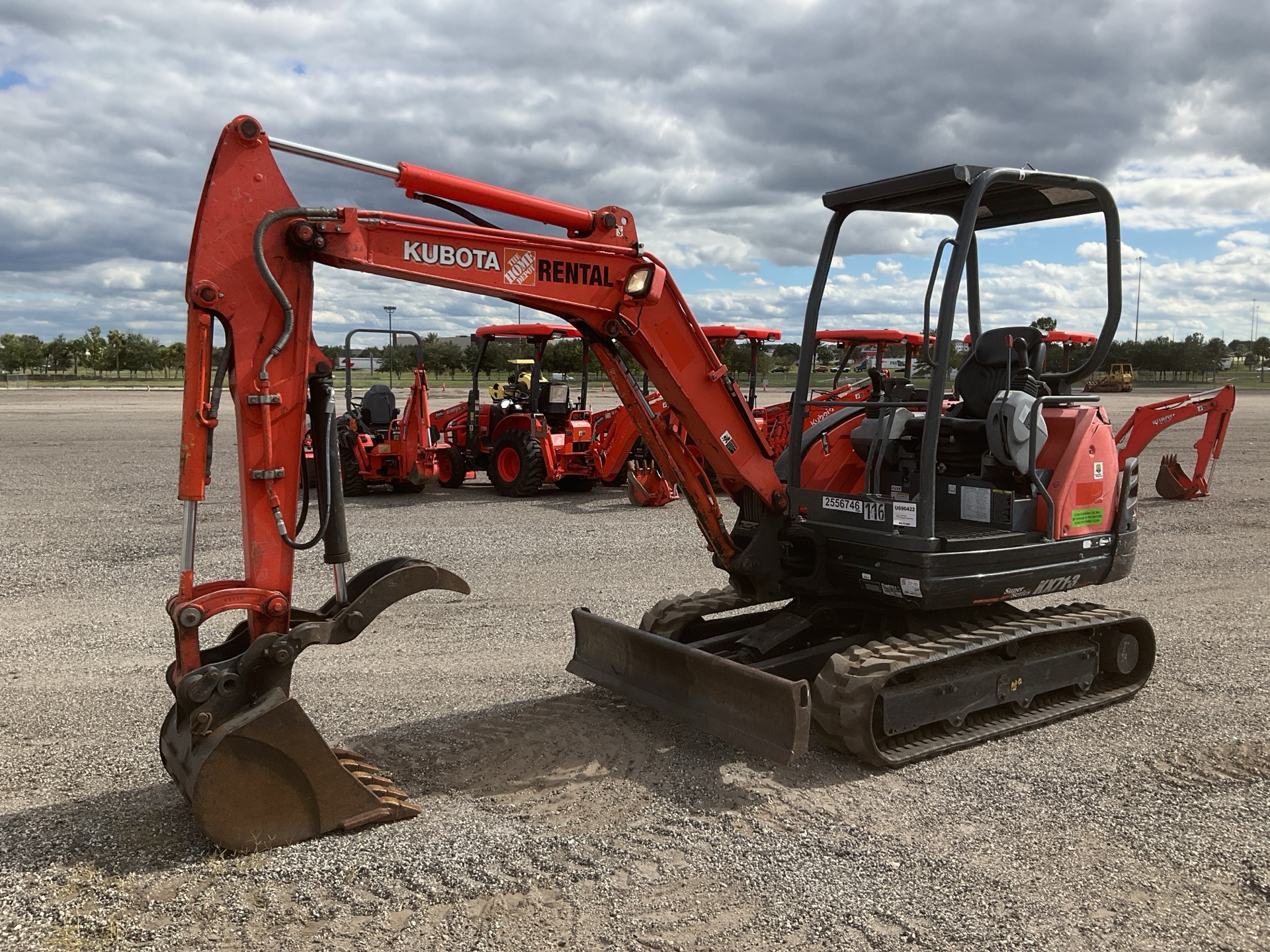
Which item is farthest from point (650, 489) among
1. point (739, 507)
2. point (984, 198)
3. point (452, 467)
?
point (984, 198)

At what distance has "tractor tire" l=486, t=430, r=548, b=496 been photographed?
15.9 m

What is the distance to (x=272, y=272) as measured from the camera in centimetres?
448

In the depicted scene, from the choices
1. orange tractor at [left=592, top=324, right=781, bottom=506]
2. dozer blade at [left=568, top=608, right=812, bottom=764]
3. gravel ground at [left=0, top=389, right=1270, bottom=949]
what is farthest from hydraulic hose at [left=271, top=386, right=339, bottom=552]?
orange tractor at [left=592, top=324, right=781, bottom=506]

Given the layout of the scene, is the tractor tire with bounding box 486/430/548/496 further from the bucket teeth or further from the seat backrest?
the bucket teeth

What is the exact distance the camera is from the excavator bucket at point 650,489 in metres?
14.7

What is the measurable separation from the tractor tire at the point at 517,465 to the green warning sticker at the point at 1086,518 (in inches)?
410

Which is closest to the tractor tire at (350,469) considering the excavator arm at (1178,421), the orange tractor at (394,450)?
the orange tractor at (394,450)

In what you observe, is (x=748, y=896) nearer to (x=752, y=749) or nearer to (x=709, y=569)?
(x=752, y=749)

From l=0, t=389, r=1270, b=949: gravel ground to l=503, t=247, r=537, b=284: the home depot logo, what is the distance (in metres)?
2.38

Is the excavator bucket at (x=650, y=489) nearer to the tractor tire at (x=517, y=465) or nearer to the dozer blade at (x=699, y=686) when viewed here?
the tractor tire at (x=517, y=465)

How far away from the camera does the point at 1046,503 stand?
6000mm

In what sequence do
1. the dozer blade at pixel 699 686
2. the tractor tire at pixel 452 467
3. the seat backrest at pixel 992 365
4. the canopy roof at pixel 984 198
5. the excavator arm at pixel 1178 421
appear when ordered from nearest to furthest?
the dozer blade at pixel 699 686 → the canopy roof at pixel 984 198 → the seat backrest at pixel 992 365 → the excavator arm at pixel 1178 421 → the tractor tire at pixel 452 467

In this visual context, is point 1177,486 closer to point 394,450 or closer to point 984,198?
point 984,198

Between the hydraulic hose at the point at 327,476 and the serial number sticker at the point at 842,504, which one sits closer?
the hydraulic hose at the point at 327,476
